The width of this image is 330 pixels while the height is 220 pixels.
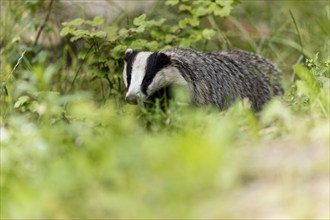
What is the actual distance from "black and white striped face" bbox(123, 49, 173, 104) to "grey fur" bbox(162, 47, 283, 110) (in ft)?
0.33

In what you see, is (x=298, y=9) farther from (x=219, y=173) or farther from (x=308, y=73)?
(x=219, y=173)

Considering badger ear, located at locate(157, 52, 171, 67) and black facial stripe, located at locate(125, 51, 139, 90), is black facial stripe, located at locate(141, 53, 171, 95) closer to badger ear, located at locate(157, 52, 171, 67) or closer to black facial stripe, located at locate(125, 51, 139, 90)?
badger ear, located at locate(157, 52, 171, 67)

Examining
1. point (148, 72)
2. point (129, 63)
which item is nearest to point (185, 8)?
point (129, 63)

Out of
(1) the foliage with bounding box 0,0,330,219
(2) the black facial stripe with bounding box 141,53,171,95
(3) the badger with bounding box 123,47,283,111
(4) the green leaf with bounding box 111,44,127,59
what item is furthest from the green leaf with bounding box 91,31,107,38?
(1) the foliage with bounding box 0,0,330,219

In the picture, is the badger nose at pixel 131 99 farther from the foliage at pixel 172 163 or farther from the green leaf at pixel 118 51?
the green leaf at pixel 118 51

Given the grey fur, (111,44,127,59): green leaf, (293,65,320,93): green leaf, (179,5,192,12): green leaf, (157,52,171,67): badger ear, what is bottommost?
the grey fur

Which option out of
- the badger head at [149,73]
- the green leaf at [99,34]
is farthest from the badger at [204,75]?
the green leaf at [99,34]

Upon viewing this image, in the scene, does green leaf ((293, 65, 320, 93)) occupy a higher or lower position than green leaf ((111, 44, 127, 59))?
higher

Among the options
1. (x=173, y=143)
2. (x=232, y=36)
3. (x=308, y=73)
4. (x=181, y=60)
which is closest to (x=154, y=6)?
(x=232, y=36)

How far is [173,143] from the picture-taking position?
Result: 11.8ft

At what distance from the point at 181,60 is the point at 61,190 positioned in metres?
2.77

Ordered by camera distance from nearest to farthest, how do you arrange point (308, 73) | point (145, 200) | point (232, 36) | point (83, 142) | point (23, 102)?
1. point (145, 200)
2. point (83, 142)
3. point (308, 73)
4. point (23, 102)
5. point (232, 36)

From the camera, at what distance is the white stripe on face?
5719mm

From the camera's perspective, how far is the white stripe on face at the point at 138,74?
5.72 m
